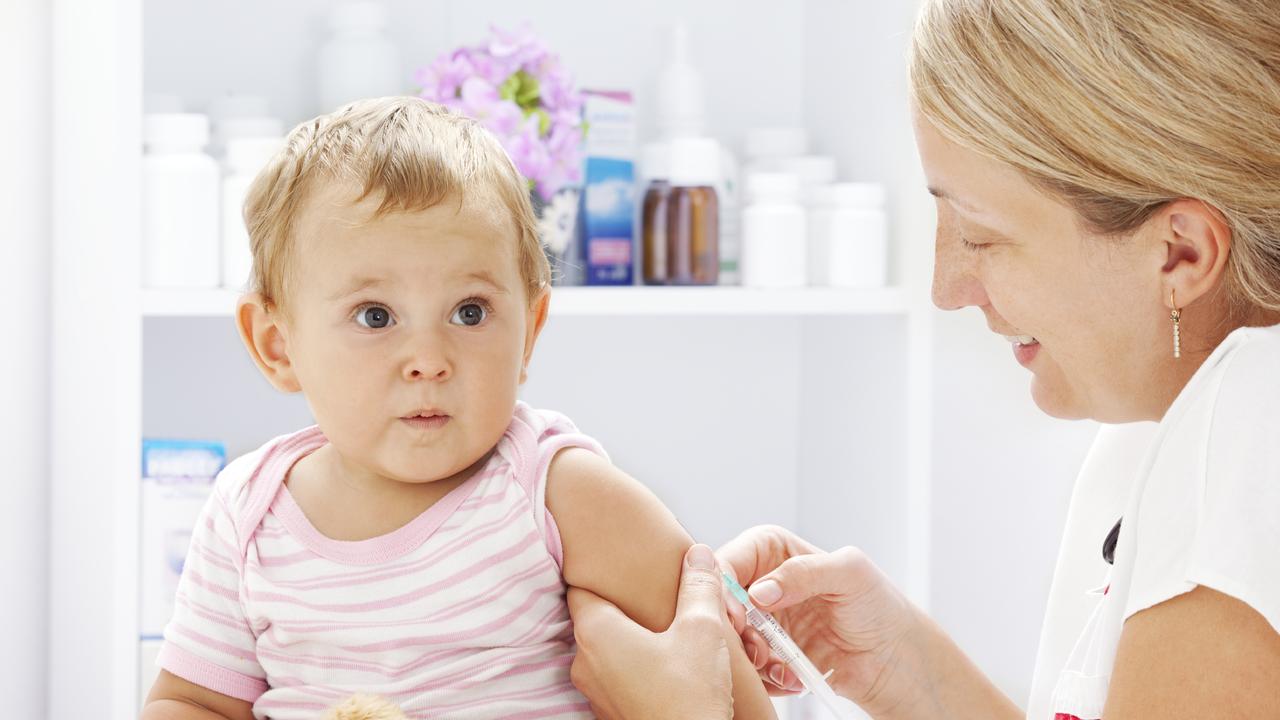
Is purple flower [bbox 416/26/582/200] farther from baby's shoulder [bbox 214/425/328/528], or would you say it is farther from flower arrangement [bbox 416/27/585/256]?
baby's shoulder [bbox 214/425/328/528]

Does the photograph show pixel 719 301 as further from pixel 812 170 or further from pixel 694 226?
pixel 812 170

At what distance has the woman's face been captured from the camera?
845 millimetres

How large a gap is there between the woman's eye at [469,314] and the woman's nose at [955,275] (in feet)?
1.08

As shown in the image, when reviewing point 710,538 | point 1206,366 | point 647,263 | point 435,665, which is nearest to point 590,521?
point 435,665

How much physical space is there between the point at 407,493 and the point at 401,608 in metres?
0.09

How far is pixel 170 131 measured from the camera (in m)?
1.52

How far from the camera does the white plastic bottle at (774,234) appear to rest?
5.51ft

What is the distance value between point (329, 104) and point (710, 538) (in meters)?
0.88

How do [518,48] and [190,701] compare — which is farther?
[518,48]

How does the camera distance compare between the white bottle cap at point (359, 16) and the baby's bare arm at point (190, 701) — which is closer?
the baby's bare arm at point (190, 701)

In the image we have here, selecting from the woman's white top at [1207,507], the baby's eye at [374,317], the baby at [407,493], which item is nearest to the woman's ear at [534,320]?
the baby at [407,493]

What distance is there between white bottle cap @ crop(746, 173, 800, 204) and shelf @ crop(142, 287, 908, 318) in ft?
0.40

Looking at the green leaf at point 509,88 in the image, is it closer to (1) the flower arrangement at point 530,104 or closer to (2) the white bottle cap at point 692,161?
(1) the flower arrangement at point 530,104

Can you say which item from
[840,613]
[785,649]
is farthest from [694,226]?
[785,649]
